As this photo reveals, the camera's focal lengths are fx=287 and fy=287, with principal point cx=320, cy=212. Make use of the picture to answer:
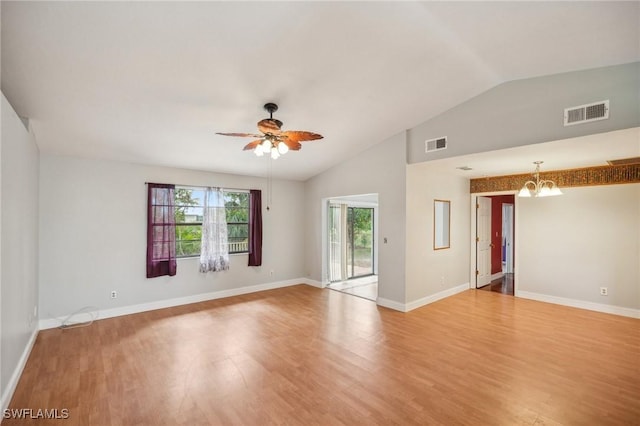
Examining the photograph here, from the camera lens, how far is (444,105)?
4.02m

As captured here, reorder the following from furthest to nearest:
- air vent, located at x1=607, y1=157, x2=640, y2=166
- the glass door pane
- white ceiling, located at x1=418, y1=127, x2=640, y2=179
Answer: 1. the glass door pane
2. air vent, located at x1=607, y1=157, x2=640, y2=166
3. white ceiling, located at x1=418, y1=127, x2=640, y2=179

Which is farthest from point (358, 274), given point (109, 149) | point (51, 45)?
point (51, 45)

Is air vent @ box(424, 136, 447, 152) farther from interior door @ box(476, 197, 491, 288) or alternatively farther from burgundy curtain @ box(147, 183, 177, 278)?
burgundy curtain @ box(147, 183, 177, 278)

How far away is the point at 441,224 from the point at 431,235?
55 cm

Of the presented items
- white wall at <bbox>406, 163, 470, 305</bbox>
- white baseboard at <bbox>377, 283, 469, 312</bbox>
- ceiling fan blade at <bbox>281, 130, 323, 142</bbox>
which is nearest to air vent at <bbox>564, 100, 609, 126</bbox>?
white wall at <bbox>406, 163, 470, 305</bbox>

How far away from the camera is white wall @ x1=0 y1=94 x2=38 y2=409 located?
238cm

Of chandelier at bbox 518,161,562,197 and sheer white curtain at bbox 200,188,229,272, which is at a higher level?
chandelier at bbox 518,161,562,197

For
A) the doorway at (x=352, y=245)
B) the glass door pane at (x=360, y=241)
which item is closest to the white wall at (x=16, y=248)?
the doorway at (x=352, y=245)

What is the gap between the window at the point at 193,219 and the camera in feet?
17.5

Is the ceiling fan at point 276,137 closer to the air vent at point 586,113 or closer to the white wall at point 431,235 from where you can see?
the white wall at point 431,235

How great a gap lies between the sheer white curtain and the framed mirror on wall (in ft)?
13.5

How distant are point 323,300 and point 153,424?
3.64 m

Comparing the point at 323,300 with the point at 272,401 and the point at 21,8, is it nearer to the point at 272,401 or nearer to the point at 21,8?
the point at 272,401

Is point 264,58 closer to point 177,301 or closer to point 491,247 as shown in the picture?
point 177,301
